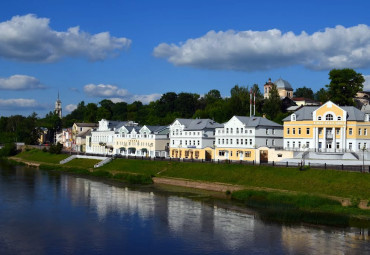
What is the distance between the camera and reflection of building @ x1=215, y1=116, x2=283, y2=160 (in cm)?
7462

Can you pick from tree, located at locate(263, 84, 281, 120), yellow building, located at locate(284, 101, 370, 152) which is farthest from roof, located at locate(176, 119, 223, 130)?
tree, located at locate(263, 84, 281, 120)

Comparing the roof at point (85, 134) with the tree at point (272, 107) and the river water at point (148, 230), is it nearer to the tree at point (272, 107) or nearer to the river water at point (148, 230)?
the tree at point (272, 107)

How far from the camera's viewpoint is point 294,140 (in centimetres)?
7162

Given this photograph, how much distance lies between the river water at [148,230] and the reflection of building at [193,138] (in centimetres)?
2811

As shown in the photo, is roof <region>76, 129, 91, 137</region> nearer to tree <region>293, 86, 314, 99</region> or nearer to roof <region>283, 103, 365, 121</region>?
roof <region>283, 103, 365, 121</region>

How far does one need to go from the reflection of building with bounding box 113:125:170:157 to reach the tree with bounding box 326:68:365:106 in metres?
34.3

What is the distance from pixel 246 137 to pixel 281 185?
73.6ft

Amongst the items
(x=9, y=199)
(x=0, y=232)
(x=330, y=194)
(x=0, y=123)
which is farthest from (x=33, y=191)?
(x=0, y=123)

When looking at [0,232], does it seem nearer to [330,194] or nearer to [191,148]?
[330,194]

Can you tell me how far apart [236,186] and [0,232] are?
29038 mm

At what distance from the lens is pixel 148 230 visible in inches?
1538

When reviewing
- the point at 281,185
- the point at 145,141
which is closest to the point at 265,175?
the point at 281,185

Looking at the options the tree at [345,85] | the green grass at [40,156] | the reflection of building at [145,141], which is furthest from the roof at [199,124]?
the green grass at [40,156]

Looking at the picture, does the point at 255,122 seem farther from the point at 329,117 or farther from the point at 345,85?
the point at 345,85
